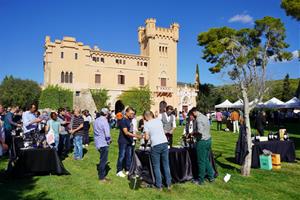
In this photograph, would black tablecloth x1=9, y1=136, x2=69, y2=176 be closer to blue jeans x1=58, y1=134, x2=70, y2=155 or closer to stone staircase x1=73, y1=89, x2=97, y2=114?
→ blue jeans x1=58, y1=134, x2=70, y2=155

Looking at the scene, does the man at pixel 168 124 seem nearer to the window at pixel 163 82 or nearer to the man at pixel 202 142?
the man at pixel 202 142

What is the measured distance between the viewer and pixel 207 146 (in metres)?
6.65

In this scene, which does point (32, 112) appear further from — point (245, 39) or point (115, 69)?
point (115, 69)

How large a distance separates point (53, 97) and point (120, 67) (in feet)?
38.8

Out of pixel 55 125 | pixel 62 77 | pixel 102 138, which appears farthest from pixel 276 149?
pixel 62 77

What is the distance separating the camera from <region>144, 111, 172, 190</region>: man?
6.11 metres

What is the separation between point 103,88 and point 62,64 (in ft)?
22.5

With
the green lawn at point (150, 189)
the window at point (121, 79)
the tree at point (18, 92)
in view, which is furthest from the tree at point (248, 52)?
the tree at point (18, 92)

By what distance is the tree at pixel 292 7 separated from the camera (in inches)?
690

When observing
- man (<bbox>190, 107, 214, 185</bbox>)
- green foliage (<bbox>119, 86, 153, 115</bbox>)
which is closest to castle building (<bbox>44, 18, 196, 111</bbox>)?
green foliage (<bbox>119, 86, 153, 115</bbox>)

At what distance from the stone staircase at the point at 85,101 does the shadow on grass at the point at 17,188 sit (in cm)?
3210

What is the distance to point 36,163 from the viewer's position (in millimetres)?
7562

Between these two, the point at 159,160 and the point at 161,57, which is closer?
the point at 159,160

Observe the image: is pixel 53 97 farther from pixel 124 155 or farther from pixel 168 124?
pixel 124 155
